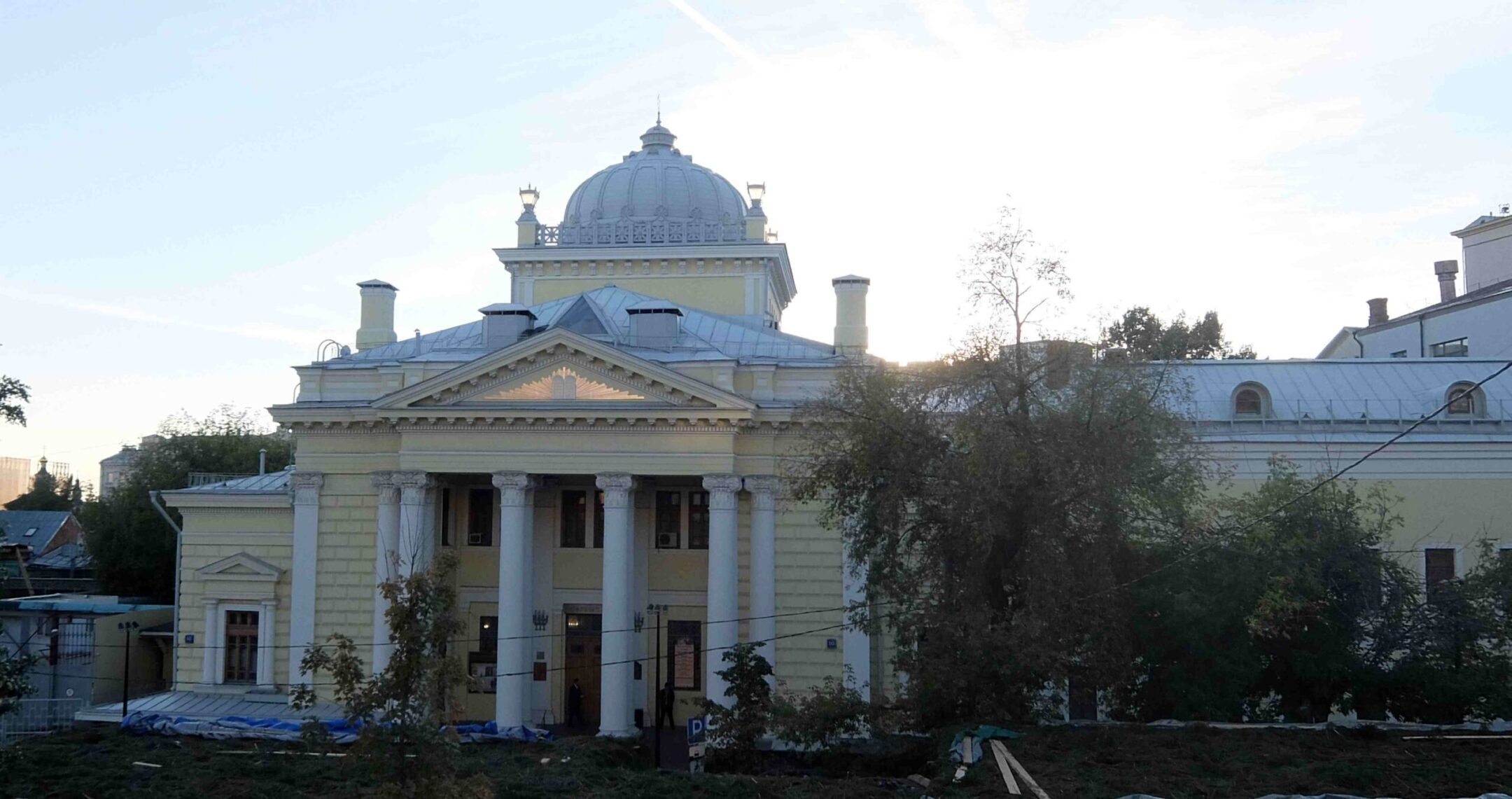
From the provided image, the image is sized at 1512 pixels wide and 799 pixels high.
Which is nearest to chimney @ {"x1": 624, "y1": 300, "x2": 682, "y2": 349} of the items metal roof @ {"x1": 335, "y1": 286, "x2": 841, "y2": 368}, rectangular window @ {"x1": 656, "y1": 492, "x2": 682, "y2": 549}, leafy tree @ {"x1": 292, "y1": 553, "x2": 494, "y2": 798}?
metal roof @ {"x1": 335, "y1": 286, "x2": 841, "y2": 368}

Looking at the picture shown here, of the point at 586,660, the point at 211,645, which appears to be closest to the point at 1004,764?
the point at 586,660

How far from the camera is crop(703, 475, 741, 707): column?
26984 millimetres

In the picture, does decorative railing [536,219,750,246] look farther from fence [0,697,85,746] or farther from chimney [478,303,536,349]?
fence [0,697,85,746]

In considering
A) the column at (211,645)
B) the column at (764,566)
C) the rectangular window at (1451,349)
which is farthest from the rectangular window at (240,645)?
the rectangular window at (1451,349)

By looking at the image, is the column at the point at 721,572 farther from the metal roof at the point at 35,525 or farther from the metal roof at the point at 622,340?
the metal roof at the point at 35,525

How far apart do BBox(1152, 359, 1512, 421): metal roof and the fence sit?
2640 centimetres

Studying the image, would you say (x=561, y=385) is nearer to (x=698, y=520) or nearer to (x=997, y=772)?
(x=698, y=520)

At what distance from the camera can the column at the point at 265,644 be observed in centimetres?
2891

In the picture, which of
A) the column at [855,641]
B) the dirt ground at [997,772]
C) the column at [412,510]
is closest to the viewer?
the dirt ground at [997,772]

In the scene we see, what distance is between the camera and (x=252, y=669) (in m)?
29.6

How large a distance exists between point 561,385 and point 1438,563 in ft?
65.4

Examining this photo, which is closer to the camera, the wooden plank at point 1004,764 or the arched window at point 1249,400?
the wooden plank at point 1004,764

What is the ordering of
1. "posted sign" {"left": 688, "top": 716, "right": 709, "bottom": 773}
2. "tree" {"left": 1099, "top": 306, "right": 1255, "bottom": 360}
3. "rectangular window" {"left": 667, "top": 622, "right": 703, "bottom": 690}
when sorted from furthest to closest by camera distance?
"tree" {"left": 1099, "top": 306, "right": 1255, "bottom": 360}, "rectangular window" {"left": 667, "top": 622, "right": 703, "bottom": 690}, "posted sign" {"left": 688, "top": 716, "right": 709, "bottom": 773}

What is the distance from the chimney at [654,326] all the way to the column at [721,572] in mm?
3876
